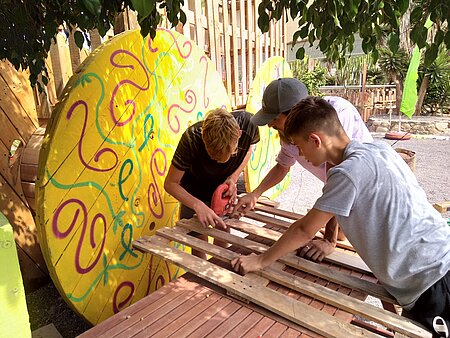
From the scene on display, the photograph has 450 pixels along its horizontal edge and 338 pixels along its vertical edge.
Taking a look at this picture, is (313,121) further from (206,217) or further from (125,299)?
(125,299)

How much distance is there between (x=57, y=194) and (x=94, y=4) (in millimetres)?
1315

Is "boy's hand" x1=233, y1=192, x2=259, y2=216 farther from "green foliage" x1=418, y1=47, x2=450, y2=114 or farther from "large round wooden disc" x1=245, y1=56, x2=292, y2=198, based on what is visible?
"green foliage" x1=418, y1=47, x2=450, y2=114

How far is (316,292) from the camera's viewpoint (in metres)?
1.61

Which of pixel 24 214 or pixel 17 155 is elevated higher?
pixel 17 155

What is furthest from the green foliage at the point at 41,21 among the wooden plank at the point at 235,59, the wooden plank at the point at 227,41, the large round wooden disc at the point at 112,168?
the wooden plank at the point at 235,59

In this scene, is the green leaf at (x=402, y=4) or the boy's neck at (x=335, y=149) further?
the boy's neck at (x=335, y=149)

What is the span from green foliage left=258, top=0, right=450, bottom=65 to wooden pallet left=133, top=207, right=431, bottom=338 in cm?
114

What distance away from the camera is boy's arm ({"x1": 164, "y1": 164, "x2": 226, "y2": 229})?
228cm

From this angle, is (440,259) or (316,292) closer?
(440,259)

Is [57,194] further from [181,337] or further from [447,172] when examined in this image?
[447,172]

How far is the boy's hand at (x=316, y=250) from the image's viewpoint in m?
1.97

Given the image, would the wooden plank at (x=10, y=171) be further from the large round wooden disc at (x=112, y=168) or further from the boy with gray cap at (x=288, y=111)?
the boy with gray cap at (x=288, y=111)

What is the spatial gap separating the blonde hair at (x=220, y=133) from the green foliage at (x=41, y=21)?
636 mm

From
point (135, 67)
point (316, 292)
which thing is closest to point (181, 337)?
point (316, 292)
